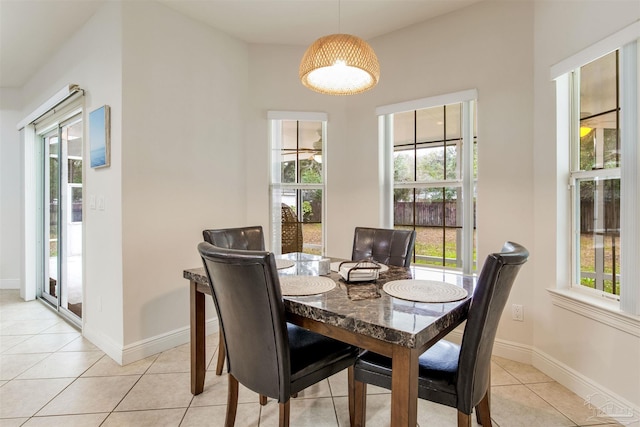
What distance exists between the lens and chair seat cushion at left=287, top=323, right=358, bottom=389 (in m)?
1.31

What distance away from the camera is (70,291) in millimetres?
3326

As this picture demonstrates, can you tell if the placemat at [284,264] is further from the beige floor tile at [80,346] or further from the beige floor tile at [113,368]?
the beige floor tile at [80,346]

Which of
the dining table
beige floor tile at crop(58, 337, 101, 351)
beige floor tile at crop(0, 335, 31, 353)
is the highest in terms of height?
the dining table

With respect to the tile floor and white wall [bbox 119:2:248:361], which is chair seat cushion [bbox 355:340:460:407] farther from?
white wall [bbox 119:2:248:361]

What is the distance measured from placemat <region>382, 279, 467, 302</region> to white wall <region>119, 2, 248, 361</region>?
187 centimetres

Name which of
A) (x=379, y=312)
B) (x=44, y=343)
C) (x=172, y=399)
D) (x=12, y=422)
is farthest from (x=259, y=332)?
(x=44, y=343)

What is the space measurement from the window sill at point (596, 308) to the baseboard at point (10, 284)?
6.14m

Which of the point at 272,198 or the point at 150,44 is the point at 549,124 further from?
the point at 150,44

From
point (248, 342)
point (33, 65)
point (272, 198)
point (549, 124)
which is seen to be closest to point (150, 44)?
point (272, 198)

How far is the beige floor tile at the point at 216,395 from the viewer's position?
6.06 ft

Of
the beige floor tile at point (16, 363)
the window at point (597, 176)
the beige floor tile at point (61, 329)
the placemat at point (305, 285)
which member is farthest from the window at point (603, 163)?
the beige floor tile at point (61, 329)

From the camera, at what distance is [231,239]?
2234mm

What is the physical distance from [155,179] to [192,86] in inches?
34.6

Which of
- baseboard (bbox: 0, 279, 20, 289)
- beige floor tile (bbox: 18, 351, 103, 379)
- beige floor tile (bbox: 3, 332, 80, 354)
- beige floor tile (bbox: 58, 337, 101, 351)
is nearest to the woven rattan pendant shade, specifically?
beige floor tile (bbox: 18, 351, 103, 379)
